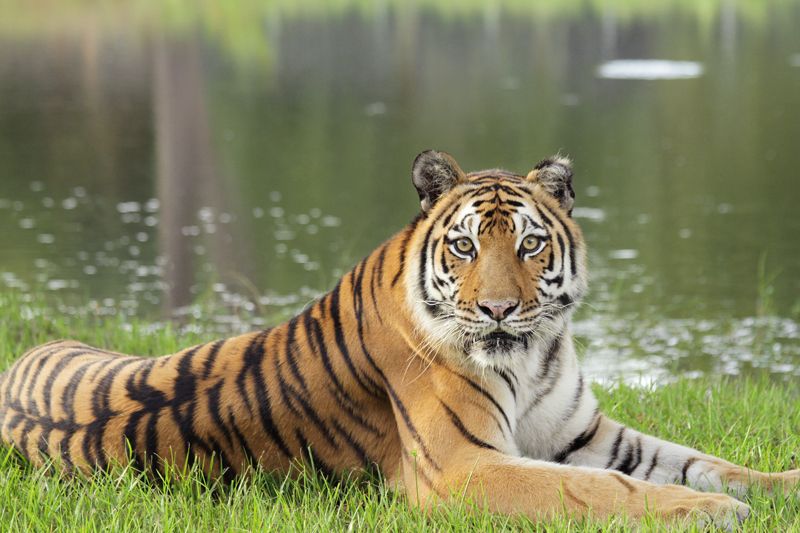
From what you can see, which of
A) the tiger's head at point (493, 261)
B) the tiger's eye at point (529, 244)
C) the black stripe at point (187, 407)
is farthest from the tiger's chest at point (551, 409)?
the black stripe at point (187, 407)

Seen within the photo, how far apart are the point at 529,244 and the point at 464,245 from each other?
191 millimetres

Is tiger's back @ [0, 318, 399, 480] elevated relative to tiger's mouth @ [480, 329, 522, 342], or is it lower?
lower

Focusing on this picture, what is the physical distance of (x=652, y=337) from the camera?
855cm

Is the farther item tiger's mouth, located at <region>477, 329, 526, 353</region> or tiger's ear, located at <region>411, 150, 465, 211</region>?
tiger's ear, located at <region>411, 150, 465, 211</region>

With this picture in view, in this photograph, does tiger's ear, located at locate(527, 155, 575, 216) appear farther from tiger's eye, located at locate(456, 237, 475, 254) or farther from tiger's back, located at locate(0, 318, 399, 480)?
tiger's back, located at locate(0, 318, 399, 480)

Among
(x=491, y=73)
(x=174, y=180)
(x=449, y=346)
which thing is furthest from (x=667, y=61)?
(x=449, y=346)

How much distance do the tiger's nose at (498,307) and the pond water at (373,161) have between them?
2.62 ft

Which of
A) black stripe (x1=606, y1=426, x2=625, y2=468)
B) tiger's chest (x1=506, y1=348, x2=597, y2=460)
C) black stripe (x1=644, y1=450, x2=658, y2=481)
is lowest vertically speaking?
black stripe (x1=644, y1=450, x2=658, y2=481)

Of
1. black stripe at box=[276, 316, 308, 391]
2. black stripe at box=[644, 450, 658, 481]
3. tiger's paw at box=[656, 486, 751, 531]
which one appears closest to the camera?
tiger's paw at box=[656, 486, 751, 531]

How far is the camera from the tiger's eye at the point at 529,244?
11.4 feet

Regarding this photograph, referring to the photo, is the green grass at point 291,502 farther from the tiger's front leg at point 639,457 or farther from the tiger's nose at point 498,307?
the tiger's nose at point 498,307

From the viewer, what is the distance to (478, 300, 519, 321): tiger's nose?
11.0ft

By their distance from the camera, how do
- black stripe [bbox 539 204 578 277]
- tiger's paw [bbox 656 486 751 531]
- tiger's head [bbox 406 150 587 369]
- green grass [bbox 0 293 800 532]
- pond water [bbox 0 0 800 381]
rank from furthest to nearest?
pond water [bbox 0 0 800 381] → black stripe [bbox 539 204 578 277] → tiger's head [bbox 406 150 587 369] → green grass [bbox 0 293 800 532] → tiger's paw [bbox 656 486 751 531]

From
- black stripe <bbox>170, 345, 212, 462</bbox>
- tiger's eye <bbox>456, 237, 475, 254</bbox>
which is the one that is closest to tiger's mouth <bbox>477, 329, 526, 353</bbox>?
tiger's eye <bbox>456, 237, 475, 254</bbox>
